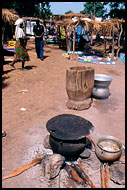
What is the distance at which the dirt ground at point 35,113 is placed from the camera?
115 inches

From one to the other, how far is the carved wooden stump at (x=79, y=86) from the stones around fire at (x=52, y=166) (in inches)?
89.1

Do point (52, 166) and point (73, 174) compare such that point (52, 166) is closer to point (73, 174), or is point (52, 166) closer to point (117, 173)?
point (73, 174)

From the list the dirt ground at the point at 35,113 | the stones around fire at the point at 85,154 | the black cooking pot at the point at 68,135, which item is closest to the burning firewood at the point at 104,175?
the stones around fire at the point at 85,154

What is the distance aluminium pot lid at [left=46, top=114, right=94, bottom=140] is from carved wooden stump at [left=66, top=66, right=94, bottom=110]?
1.56 meters

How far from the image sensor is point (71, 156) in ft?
9.78

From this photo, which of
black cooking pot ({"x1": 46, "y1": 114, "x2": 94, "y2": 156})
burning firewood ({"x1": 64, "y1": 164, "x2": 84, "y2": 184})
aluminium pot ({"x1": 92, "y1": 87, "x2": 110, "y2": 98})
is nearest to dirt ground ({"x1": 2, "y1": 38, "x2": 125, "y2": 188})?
aluminium pot ({"x1": 92, "y1": 87, "x2": 110, "y2": 98})

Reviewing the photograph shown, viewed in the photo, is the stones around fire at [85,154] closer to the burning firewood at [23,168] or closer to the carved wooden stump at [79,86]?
the burning firewood at [23,168]

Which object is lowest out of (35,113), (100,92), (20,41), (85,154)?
(85,154)

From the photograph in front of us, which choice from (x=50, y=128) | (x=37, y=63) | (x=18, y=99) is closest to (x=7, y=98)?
(x=18, y=99)

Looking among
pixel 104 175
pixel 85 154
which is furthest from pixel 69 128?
pixel 104 175

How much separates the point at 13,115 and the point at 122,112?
10.1ft

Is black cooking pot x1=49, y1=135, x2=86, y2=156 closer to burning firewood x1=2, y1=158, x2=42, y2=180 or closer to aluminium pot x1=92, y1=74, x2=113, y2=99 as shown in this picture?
burning firewood x1=2, y1=158, x2=42, y2=180

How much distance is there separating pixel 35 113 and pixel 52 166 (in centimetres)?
217

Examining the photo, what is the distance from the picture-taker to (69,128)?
2834 millimetres
